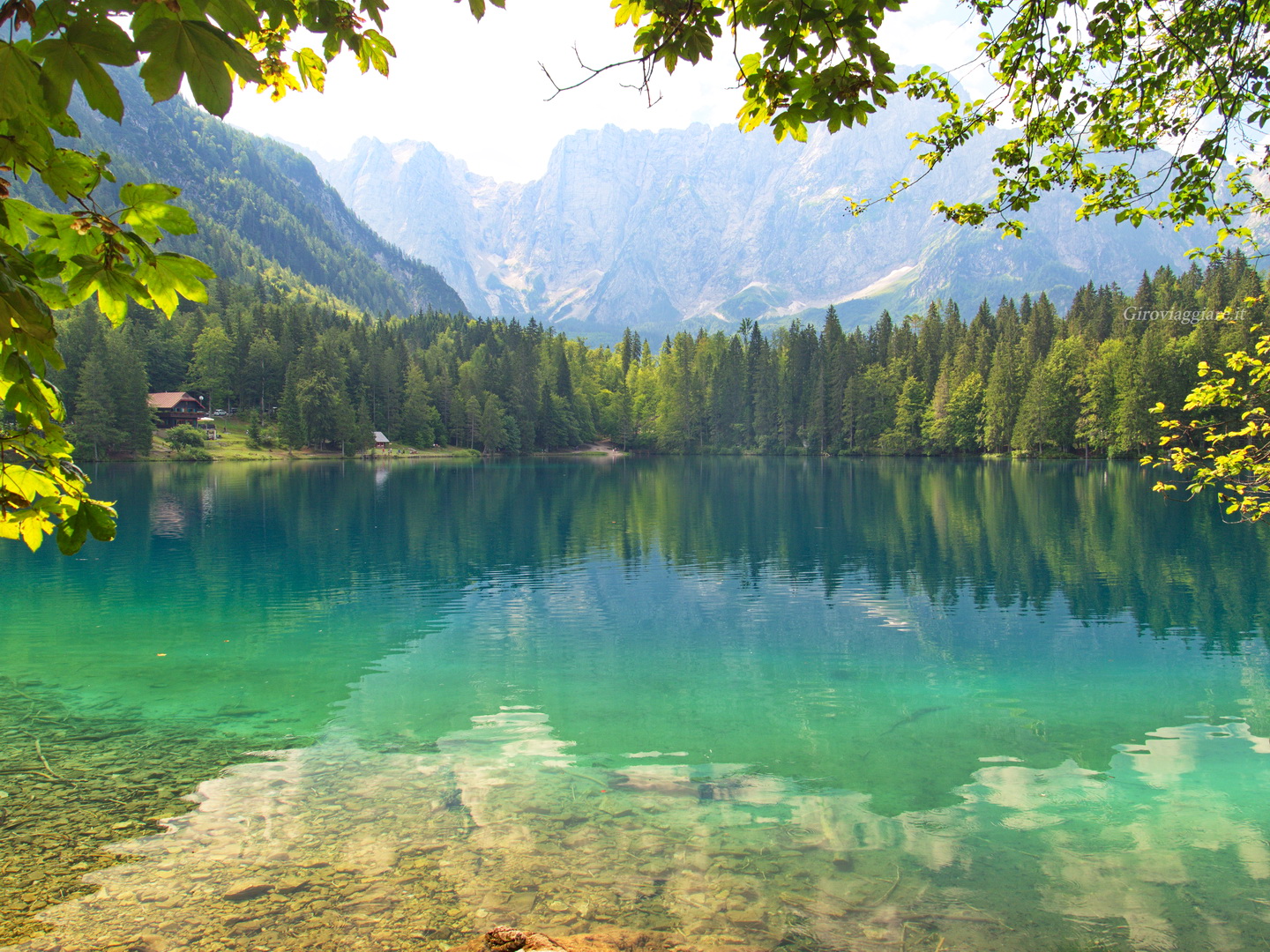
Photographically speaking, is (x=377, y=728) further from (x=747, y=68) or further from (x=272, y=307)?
(x=272, y=307)

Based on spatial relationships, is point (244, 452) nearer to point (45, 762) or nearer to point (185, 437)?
point (185, 437)

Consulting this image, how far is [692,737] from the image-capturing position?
11141mm

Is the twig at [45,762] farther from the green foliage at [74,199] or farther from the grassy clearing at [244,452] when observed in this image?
the grassy clearing at [244,452]

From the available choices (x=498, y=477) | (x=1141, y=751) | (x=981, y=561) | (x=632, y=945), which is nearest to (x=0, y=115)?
(x=632, y=945)

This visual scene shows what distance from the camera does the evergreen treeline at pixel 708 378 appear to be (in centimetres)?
8825

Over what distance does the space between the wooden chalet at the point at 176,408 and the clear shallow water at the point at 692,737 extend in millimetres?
89364

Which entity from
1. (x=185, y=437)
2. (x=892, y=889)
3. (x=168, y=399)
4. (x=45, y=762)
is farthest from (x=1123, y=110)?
(x=168, y=399)

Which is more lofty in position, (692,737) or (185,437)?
(185,437)

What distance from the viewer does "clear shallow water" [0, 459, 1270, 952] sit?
672cm

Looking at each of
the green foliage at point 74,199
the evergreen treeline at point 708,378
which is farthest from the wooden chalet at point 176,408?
the green foliage at point 74,199

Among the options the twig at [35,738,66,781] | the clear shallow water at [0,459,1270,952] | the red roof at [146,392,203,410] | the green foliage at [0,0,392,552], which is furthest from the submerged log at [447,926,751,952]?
the red roof at [146,392,203,410]

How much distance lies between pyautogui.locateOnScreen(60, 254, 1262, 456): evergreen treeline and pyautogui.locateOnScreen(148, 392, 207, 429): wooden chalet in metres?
4.75

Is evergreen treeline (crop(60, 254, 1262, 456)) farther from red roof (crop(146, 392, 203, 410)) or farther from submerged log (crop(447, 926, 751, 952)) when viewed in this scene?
submerged log (crop(447, 926, 751, 952))

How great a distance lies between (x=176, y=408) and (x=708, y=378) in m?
93.6
